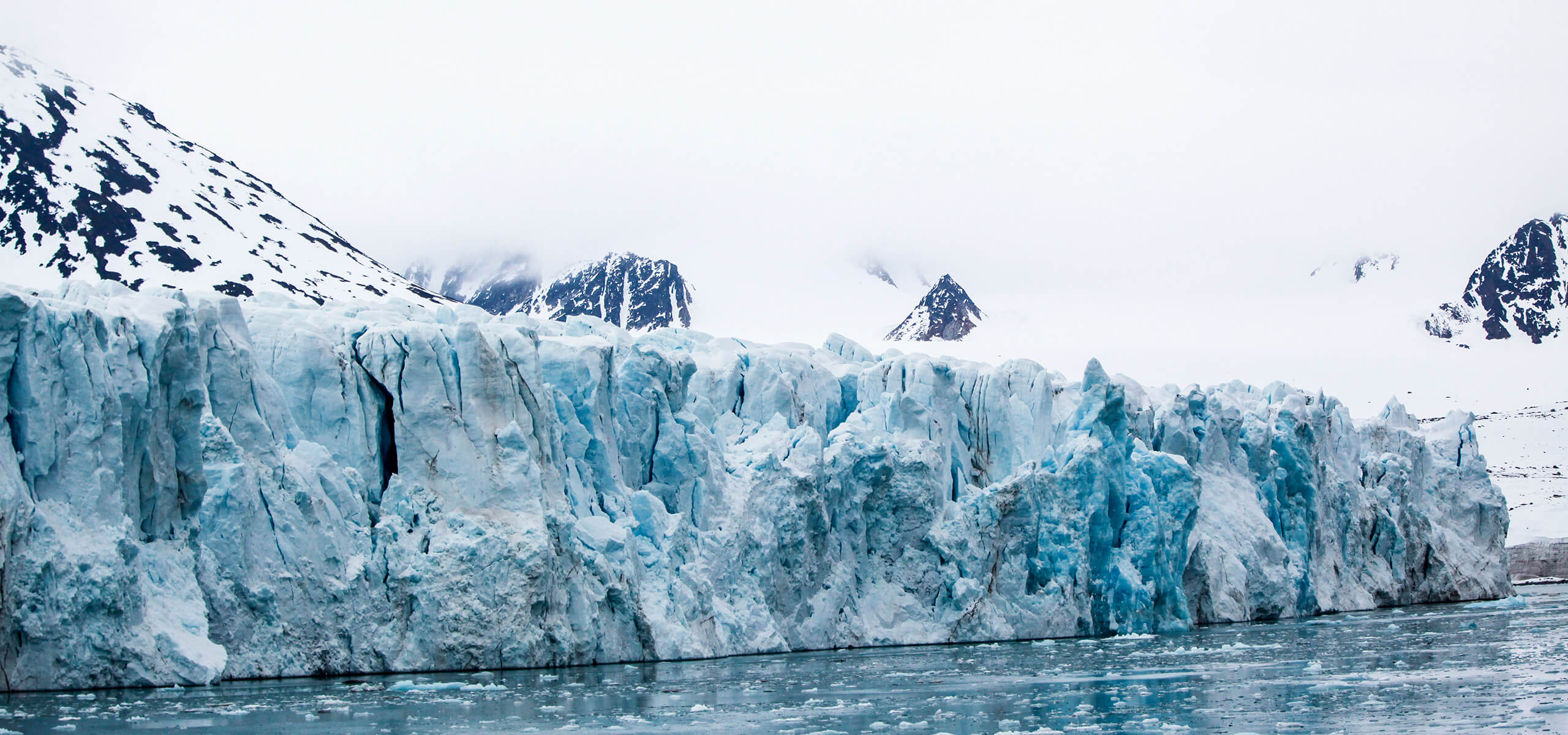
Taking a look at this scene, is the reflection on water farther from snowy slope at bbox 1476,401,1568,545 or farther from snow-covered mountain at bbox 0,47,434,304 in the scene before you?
snow-covered mountain at bbox 0,47,434,304

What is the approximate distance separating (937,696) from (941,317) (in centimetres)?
7291

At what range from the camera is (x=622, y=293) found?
8825 cm

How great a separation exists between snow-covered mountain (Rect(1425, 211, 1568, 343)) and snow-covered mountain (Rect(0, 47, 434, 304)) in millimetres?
72854

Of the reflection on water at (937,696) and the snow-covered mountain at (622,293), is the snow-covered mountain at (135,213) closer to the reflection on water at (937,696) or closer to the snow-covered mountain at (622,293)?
the snow-covered mountain at (622,293)

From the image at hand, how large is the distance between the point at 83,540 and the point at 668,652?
328 inches

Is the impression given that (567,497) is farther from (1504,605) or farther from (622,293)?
(622,293)

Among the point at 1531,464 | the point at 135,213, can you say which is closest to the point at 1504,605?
the point at 1531,464

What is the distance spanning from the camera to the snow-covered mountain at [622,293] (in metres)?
85.1

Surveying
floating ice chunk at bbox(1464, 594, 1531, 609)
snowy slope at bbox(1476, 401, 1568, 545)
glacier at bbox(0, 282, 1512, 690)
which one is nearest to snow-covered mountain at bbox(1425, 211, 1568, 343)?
snowy slope at bbox(1476, 401, 1568, 545)

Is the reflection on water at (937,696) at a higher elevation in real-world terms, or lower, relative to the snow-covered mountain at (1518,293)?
lower

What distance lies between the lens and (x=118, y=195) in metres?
65.7

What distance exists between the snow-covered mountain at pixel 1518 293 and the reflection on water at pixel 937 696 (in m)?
88.4

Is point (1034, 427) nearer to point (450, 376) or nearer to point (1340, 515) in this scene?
point (1340, 515)

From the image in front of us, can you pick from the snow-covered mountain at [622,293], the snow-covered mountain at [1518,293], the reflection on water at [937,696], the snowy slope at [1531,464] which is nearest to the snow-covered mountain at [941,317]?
the snow-covered mountain at [622,293]
